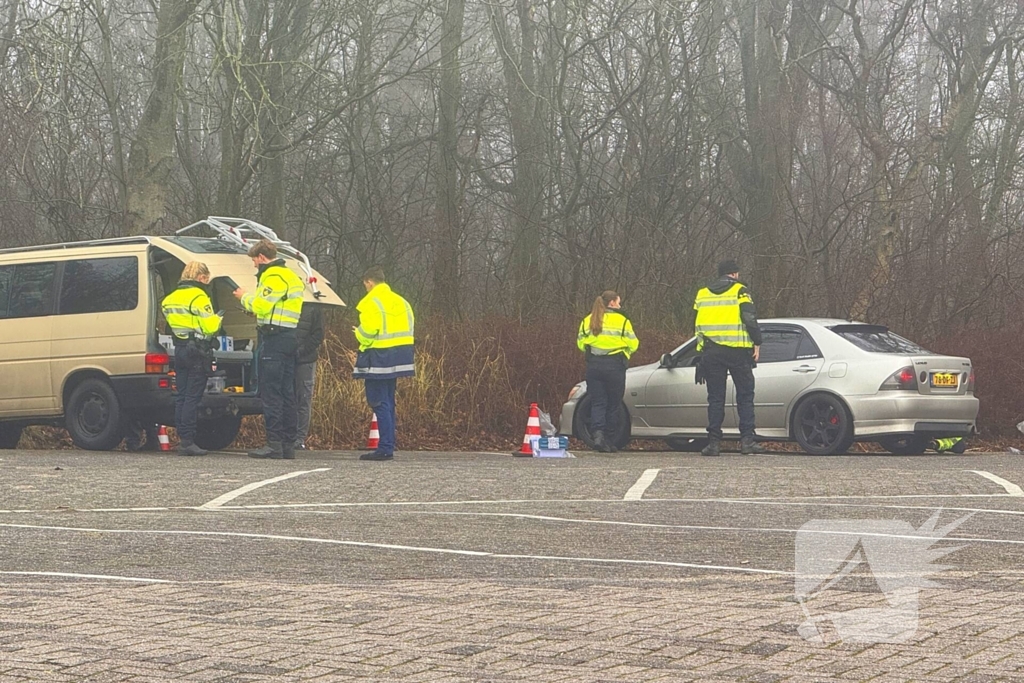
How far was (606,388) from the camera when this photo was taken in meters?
17.3

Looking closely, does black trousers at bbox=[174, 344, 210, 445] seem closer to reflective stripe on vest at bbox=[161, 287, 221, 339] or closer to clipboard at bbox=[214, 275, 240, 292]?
reflective stripe on vest at bbox=[161, 287, 221, 339]

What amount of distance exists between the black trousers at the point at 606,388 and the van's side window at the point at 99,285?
4.82m

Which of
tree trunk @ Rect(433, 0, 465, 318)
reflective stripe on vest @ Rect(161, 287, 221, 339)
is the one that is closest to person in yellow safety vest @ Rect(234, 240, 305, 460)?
reflective stripe on vest @ Rect(161, 287, 221, 339)

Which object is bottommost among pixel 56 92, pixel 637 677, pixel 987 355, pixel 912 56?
pixel 637 677

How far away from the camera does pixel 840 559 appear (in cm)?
Result: 841

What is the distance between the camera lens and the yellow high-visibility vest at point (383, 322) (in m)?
15.1

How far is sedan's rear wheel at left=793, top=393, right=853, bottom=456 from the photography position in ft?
53.5

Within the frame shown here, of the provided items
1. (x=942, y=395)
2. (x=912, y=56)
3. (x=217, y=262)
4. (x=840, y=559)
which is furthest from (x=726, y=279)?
(x=912, y=56)

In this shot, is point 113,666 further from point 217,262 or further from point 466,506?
point 217,262

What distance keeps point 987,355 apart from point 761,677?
16.2 meters

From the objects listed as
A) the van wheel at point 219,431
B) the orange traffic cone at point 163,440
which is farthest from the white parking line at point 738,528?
the van wheel at point 219,431

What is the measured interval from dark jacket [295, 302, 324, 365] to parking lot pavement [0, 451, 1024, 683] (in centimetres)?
231

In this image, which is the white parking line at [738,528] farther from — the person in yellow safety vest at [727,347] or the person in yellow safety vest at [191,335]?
the person in yellow safety vest at [727,347]

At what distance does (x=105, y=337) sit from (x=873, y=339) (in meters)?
7.85
